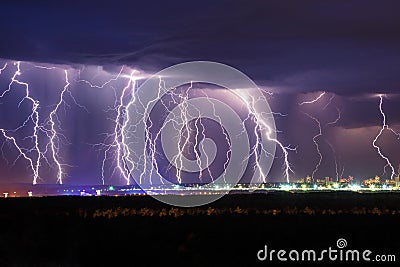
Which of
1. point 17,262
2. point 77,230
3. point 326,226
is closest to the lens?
point 17,262

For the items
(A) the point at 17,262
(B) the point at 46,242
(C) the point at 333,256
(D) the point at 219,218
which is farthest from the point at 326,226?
(A) the point at 17,262

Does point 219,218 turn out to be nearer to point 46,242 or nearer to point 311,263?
point 46,242

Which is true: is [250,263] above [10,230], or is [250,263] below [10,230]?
below

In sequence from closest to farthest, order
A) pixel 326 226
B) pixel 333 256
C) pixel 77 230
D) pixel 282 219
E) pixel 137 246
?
1. pixel 333 256
2. pixel 137 246
3. pixel 77 230
4. pixel 326 226
5. pixel 282 219

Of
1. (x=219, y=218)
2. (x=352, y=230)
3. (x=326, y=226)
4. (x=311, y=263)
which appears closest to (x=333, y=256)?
(x=311, y=263)

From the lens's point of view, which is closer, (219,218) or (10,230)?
(10,230)

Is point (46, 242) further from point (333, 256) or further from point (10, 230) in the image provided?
point (333, 256)

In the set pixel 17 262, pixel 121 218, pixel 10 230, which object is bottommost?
pixel 17 262

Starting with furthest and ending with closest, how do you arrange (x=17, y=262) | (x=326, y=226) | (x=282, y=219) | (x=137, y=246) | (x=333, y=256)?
(x=282, y=219) < (x=326, y=226) < (x=137, y=246) < (x=333, y=256) < (x=17, y=262)

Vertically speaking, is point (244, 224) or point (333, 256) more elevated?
point (244, 224)
